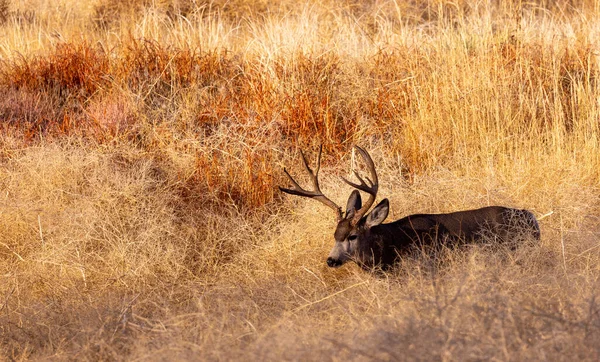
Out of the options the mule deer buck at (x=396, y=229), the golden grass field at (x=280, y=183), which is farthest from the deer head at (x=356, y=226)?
the golden grass field at (x=280, y=183)

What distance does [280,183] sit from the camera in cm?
726

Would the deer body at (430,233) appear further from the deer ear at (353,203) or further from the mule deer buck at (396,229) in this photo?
the deer ear at (353,203)

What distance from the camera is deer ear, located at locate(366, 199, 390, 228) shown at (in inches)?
230

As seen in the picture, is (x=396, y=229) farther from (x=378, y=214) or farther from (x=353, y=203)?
(x=353, y=203)

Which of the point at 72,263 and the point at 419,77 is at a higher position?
the point at 419,77

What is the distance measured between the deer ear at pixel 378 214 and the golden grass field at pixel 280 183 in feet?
1.23

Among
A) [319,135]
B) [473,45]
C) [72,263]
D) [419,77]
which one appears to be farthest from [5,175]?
[473,45]

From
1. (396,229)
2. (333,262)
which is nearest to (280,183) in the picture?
(396,229)

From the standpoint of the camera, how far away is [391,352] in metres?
3.33

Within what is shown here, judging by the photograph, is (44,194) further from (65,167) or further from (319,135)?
(319,135)

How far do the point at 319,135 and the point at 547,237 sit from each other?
2651 mm

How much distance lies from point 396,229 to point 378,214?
240mm

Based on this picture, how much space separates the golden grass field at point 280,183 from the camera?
391 cm

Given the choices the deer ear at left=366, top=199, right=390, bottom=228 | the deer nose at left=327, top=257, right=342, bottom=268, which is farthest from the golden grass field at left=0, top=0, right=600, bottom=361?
the deer ear at left=366, top=199, right=390, bottom=228
